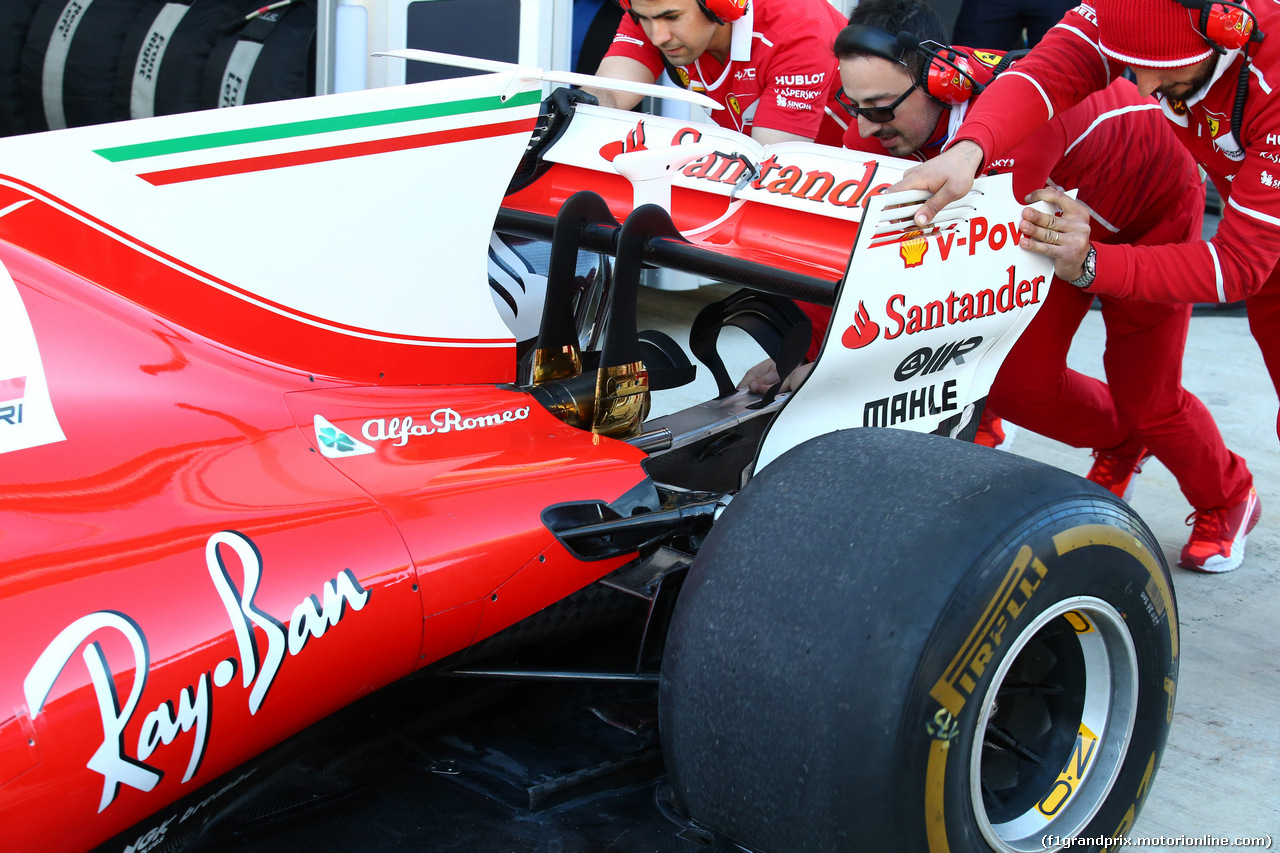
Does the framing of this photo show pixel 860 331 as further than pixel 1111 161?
No

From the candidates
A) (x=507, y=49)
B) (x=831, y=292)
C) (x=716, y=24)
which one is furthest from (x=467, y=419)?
(x=507, y=49)

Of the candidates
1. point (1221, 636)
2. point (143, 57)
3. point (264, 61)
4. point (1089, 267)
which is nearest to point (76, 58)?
point (143, 57)

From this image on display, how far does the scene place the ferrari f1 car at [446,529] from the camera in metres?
1.24

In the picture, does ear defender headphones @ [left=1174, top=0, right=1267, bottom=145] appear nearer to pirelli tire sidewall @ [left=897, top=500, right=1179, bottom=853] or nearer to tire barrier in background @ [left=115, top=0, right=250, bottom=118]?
pirelli tire sidewall @ [left=897, top=500, right=1179, bottom=853]

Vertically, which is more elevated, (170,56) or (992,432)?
(170,56)

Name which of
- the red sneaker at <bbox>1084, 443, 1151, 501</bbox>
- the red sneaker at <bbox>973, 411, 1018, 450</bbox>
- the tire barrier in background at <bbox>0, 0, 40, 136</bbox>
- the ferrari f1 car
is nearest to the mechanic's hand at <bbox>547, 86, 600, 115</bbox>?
the ferrari f1 car

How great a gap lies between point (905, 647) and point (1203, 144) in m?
1.49

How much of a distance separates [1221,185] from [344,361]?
1.95 metres

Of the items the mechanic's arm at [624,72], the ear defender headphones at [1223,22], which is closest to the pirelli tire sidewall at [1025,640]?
the ear defender headphones at [1223,22]

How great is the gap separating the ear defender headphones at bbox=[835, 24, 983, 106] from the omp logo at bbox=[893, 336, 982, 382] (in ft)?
2.03

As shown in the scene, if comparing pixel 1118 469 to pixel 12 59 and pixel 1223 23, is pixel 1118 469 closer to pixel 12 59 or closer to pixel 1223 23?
pixel 1223 23

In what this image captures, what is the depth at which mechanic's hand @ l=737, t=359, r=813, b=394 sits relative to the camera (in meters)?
2.42

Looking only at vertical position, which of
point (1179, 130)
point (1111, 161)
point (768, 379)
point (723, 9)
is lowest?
point (768, 379)

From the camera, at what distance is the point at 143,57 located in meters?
5.46
